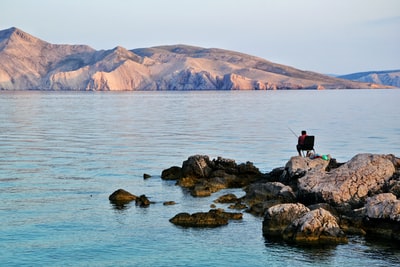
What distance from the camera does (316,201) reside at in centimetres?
1936

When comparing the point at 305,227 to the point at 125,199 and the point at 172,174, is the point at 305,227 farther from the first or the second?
the point at 172,174

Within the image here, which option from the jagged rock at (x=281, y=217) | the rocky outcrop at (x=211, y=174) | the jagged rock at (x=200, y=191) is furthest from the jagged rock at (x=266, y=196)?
the rocky outcrop at (x=211, y=174)

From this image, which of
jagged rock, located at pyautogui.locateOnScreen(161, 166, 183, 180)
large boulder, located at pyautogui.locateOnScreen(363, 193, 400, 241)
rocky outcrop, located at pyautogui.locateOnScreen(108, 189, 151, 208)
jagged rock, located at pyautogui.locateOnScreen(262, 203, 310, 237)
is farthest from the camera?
jagged rock, located at pyautogui.locateOnScreen(161, 166, 183, 180)

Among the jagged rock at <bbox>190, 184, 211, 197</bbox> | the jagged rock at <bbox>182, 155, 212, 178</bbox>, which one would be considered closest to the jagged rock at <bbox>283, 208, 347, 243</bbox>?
the jagged rock at <bbox>190, 184, 211, 197</bbox>

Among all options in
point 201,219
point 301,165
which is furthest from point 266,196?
point 201,219

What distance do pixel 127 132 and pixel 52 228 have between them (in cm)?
3179

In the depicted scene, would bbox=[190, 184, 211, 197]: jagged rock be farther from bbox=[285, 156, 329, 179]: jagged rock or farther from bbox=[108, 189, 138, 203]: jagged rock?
bbox=[285, 156, 329, 179]: jagged rock

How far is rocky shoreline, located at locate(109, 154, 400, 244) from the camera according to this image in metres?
16.8

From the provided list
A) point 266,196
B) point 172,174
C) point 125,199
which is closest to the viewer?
point 266,196

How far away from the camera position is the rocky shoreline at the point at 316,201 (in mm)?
16750

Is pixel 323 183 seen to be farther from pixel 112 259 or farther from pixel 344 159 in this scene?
pixel 344 159

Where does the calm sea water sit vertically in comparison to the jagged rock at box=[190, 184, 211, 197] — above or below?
below

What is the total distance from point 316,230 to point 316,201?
9.61 ft

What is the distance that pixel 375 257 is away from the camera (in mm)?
Answer: 15156
